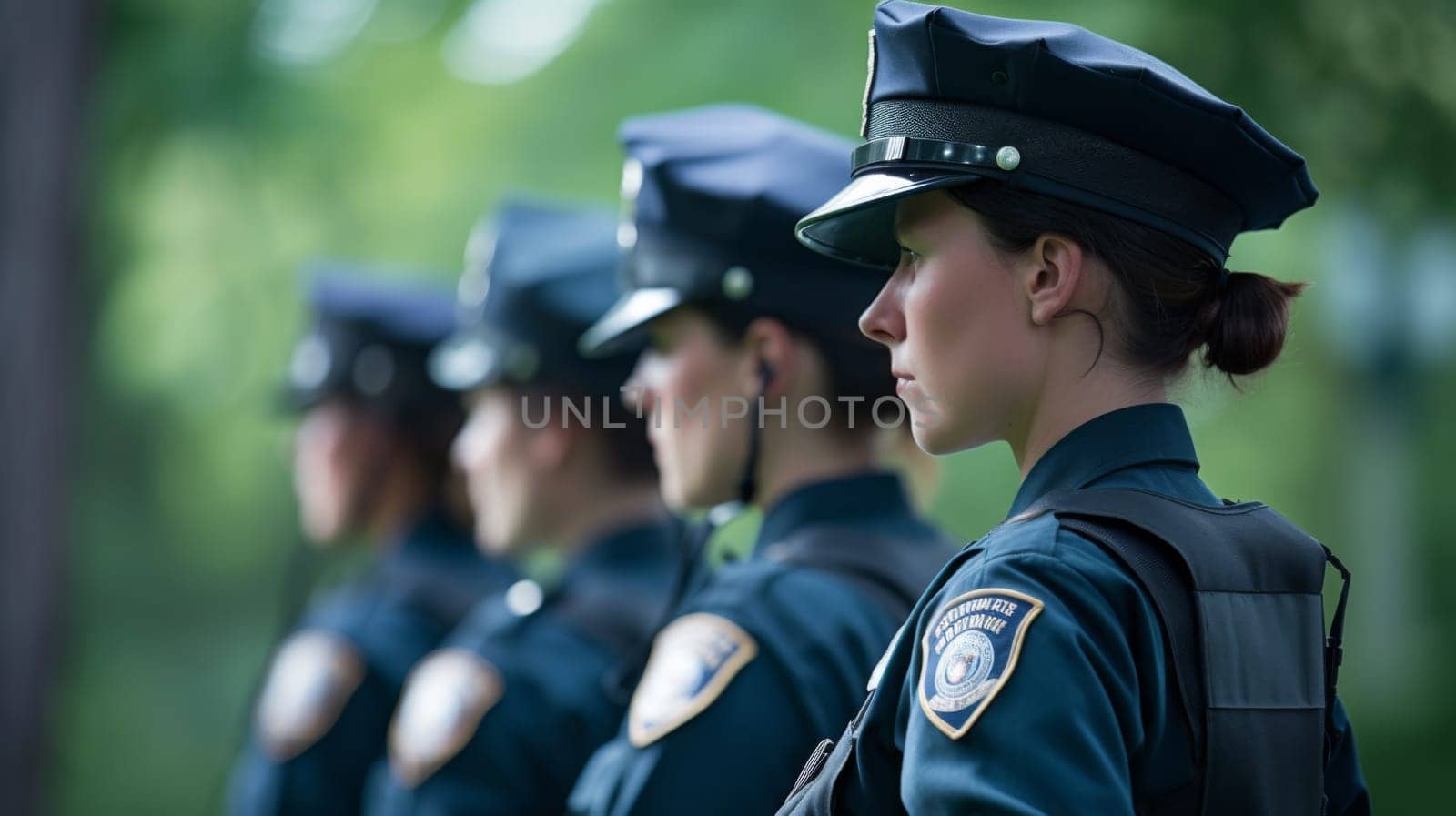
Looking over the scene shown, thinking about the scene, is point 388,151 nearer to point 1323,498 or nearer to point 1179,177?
point 1323,498

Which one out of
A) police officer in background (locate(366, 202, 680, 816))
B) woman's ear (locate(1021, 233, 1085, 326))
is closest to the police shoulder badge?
woman's ear (locate(1021, 233, 1085, 326))

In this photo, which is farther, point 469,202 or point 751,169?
point 469,202

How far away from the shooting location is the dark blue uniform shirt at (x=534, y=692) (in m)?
3.21

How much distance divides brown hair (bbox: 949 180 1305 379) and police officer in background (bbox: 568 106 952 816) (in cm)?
75

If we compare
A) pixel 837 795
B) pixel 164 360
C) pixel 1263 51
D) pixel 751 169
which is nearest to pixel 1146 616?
pixel 837 795

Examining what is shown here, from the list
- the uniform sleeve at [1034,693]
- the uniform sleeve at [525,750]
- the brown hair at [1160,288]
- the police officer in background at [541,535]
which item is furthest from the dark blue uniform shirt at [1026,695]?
the uniform sleeve at [525,750]

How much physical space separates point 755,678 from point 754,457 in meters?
0.42

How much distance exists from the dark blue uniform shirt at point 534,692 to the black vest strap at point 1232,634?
1.70m

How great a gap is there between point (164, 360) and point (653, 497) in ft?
20.0

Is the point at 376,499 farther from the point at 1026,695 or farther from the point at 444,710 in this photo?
the point at 1026,695

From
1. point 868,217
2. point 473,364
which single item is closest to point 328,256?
point 473,364

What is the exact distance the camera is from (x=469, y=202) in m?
7.90

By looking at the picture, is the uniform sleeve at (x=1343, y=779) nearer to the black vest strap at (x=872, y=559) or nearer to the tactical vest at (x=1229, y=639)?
the tactical vest at (x=1229, y=639)

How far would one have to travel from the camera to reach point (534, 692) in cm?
325
